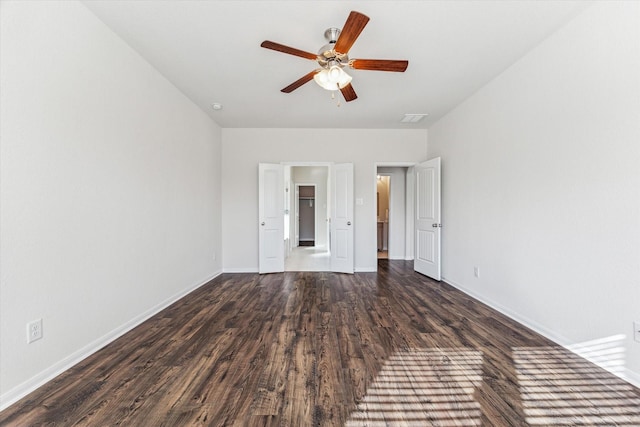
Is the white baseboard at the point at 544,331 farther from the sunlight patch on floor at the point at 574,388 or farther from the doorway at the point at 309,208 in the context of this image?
the doorway at the point at 309,208

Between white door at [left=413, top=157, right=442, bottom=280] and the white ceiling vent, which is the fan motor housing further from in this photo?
white door at [left=413, top=157, right=442, bottom=280]

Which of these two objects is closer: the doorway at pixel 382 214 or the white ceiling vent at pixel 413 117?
the white ceiling vent at pixel 413 117

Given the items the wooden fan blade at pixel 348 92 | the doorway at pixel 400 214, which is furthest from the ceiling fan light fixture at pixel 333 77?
the doorway at pixel 400 214

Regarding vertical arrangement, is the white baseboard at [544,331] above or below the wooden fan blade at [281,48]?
below

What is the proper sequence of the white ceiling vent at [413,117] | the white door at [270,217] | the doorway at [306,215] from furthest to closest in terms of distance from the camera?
the doorway at [306,215] < the white door at [270,217] < the white ceiling vent at [413,117]

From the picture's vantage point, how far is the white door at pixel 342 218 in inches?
204

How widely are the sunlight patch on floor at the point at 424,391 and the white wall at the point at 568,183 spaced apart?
3.15ft

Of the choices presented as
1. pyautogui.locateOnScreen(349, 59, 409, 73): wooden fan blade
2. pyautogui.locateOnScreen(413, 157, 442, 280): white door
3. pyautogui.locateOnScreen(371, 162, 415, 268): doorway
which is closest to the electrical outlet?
pyautogui.locateOnScreen(349, 59, 409, 73): wooden fan blade

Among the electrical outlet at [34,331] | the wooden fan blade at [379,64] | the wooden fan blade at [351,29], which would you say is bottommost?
the electrical outlet at [34,331]

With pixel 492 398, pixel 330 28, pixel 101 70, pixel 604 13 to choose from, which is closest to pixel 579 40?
pixel 604 13

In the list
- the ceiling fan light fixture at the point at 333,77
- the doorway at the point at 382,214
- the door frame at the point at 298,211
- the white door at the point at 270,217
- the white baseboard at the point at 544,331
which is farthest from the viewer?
the door frame at the point at 298,211

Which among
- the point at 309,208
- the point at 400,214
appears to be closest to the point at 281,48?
the point at 400,214

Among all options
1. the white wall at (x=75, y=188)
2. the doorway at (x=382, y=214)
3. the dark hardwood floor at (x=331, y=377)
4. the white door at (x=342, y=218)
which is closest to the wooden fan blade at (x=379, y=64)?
the white wall at (x=75, y=188)

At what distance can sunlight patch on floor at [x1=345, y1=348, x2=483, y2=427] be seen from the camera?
153 centimetres
